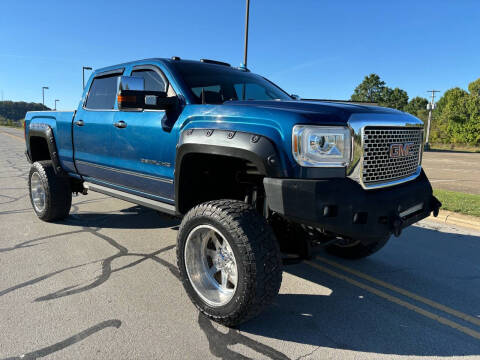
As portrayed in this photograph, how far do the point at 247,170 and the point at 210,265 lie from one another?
86 cm

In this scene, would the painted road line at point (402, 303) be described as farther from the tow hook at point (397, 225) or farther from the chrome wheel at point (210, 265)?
the chrome wheel at point (210, 265)

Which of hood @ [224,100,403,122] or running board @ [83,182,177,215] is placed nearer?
hood @ [224,100,403,122]

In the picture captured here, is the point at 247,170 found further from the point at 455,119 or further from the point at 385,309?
the point at 455,119

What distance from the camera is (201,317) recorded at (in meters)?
2.73

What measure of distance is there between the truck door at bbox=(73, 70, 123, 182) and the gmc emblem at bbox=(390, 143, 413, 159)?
9.34ft

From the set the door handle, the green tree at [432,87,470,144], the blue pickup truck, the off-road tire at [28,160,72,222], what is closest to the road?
the blue pickup truck

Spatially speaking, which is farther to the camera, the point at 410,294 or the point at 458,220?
the point at 458,220

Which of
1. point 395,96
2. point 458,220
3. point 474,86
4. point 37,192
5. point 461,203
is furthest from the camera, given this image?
point 395,96

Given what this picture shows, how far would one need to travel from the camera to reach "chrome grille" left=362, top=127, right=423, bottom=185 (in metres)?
2.46

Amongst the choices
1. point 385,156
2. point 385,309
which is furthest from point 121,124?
point 385,309

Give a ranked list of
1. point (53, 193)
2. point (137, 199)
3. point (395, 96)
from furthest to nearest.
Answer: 1. point (395, 96)
2. point (53, 193)
3. point (137, 199)

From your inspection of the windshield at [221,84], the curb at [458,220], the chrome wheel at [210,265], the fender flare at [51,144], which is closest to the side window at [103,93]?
the fender flare at [51,144]

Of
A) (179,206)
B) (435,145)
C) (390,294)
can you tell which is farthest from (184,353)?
(435,145)

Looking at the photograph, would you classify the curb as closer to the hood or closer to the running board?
the hood
